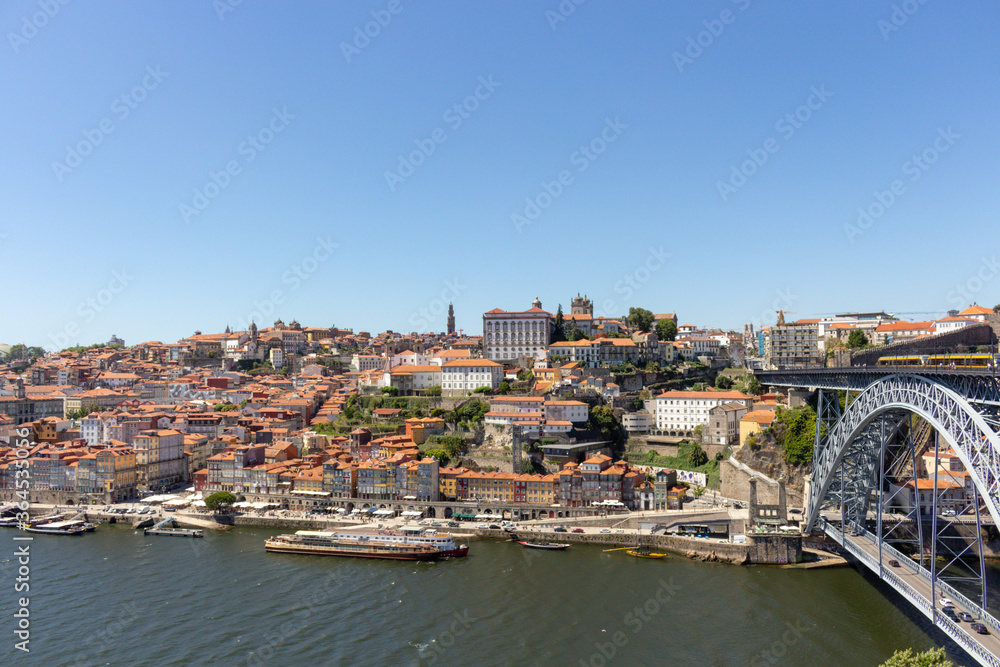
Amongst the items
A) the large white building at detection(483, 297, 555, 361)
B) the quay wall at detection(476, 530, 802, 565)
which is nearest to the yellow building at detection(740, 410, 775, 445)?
the quay wall at detection(476, 530, 802, 565)

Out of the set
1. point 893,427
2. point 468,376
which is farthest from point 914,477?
point 468,376

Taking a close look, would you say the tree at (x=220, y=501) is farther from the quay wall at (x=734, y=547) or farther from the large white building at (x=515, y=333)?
the large white building at (x=515, y=333)

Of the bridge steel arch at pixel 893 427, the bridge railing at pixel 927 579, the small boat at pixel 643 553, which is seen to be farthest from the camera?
the small boat at pixel 643 553

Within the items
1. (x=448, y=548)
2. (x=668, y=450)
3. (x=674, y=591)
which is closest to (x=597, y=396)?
(x=668, y=450)

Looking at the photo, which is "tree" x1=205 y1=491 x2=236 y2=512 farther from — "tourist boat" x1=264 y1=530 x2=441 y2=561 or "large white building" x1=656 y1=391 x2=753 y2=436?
"large white building" x1=656 y1=391 x2=753 y2=436

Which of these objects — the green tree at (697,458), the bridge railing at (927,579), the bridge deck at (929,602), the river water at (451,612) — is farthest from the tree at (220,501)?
the bridge railing at (927,579)

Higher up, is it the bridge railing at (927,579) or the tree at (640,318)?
the tree at (640,318)

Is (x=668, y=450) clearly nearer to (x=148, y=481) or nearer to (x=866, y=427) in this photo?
(x=866, y=427)

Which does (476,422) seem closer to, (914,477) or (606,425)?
(606,425)
